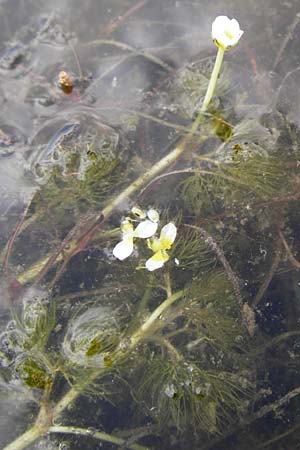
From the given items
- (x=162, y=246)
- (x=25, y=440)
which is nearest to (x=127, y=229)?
(x=162, y=246)

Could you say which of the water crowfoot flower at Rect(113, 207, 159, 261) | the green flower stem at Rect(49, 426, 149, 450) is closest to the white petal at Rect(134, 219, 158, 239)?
the water crowfoot flower at Rect(113, 207, 159, 261)

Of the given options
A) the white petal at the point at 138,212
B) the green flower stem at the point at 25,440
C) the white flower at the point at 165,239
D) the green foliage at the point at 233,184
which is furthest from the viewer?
the green foliage at the point at 233,184

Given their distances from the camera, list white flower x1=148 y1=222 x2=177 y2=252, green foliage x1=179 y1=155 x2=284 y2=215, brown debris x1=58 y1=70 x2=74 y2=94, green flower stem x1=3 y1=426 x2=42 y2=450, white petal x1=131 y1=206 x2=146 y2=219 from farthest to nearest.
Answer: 1. brown debris x1=58 y1=70 x2=74 y2=94
2. green foliage x1=179 y1=155 x2=284 y2=215
3. white petal x1=131 y1=206 x2=146 y2=219
4. white flower x1=148 y1=222 x2=177 y2=252
5. green flower stem x1=3 y1=426 x2=42 y2=450

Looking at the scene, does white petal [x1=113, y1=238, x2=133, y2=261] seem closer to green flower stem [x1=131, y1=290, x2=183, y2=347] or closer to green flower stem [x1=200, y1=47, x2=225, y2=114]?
green flower stem [x1=131, y1=290, x2=183, y2=347]

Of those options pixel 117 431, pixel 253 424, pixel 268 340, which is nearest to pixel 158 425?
pixel 117 431

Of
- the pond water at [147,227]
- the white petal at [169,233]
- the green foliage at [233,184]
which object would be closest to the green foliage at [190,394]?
the pond water at [147,227]

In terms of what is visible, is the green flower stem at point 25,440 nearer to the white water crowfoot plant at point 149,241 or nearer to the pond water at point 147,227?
the pond water at point 147,227

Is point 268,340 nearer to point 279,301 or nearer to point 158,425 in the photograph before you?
point 279,301
